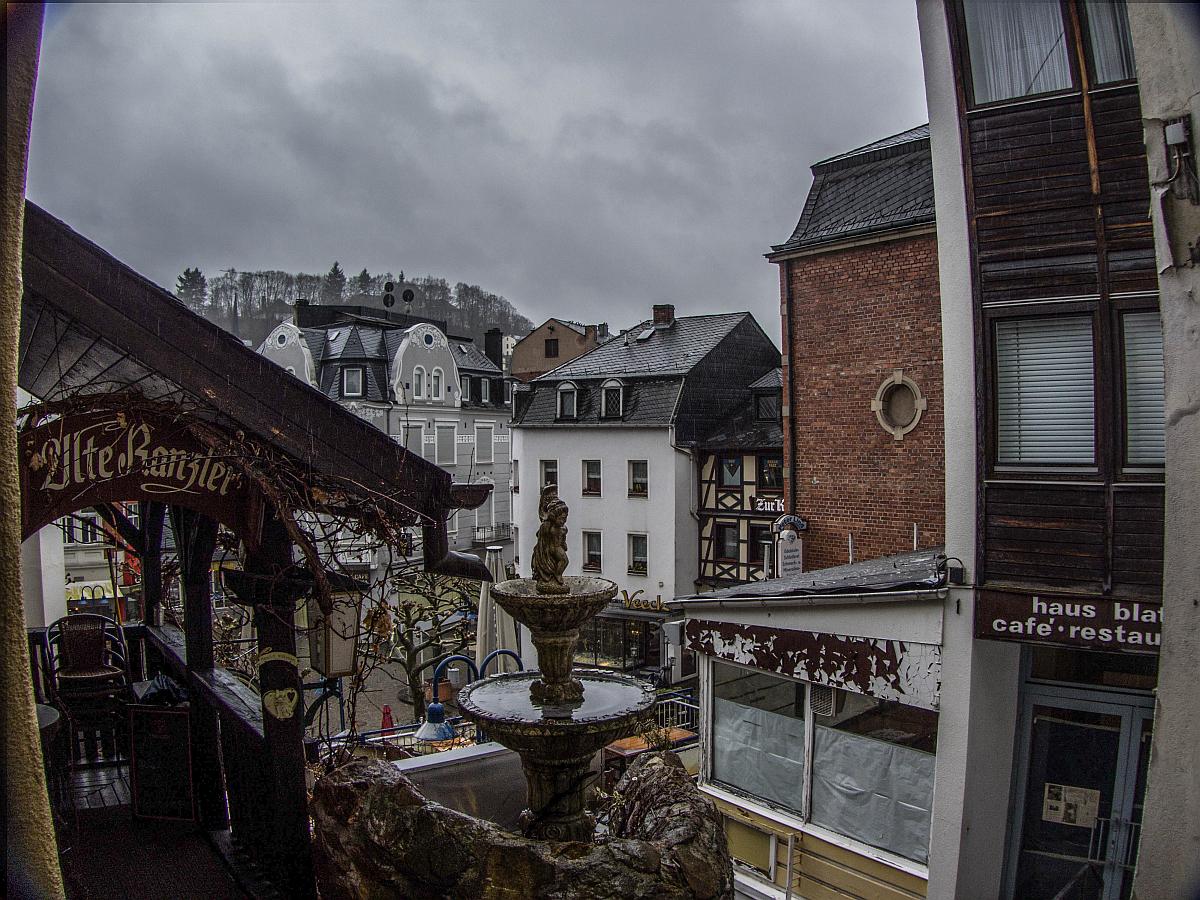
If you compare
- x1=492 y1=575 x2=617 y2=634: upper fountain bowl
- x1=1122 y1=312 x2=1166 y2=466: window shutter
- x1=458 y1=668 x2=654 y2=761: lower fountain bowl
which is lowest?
x1=458 y1=668 x2=654 y2=761: lower fountain bowl

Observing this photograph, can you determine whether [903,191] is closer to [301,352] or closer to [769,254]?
[769,254]

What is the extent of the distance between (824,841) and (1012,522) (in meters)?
3.46

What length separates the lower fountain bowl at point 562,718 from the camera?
4.61m

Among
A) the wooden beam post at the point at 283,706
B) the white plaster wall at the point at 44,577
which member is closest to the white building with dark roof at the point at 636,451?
the white plaster wall at the point at 44,577

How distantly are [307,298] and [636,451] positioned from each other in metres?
19.9

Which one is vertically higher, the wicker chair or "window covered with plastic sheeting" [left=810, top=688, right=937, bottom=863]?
the wicker chair

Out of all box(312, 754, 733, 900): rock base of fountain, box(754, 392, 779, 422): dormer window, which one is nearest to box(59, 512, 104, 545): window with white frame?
box(312, 754, 733, 900): rock base of fountain

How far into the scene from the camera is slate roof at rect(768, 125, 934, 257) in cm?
1247

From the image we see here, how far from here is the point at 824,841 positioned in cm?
743

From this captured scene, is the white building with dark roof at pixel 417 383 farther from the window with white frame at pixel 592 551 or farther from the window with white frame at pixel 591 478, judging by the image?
the window with white frame at pixel 592 551

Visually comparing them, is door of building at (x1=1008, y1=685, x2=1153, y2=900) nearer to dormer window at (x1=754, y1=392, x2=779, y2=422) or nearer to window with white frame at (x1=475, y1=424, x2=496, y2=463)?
dormer window at (x1=754, y1=392, x2=779, y2=422)

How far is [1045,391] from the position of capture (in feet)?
20.1

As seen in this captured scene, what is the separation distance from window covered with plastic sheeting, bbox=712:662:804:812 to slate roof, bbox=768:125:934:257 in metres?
7.46

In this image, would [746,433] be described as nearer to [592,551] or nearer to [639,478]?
[639,478]
